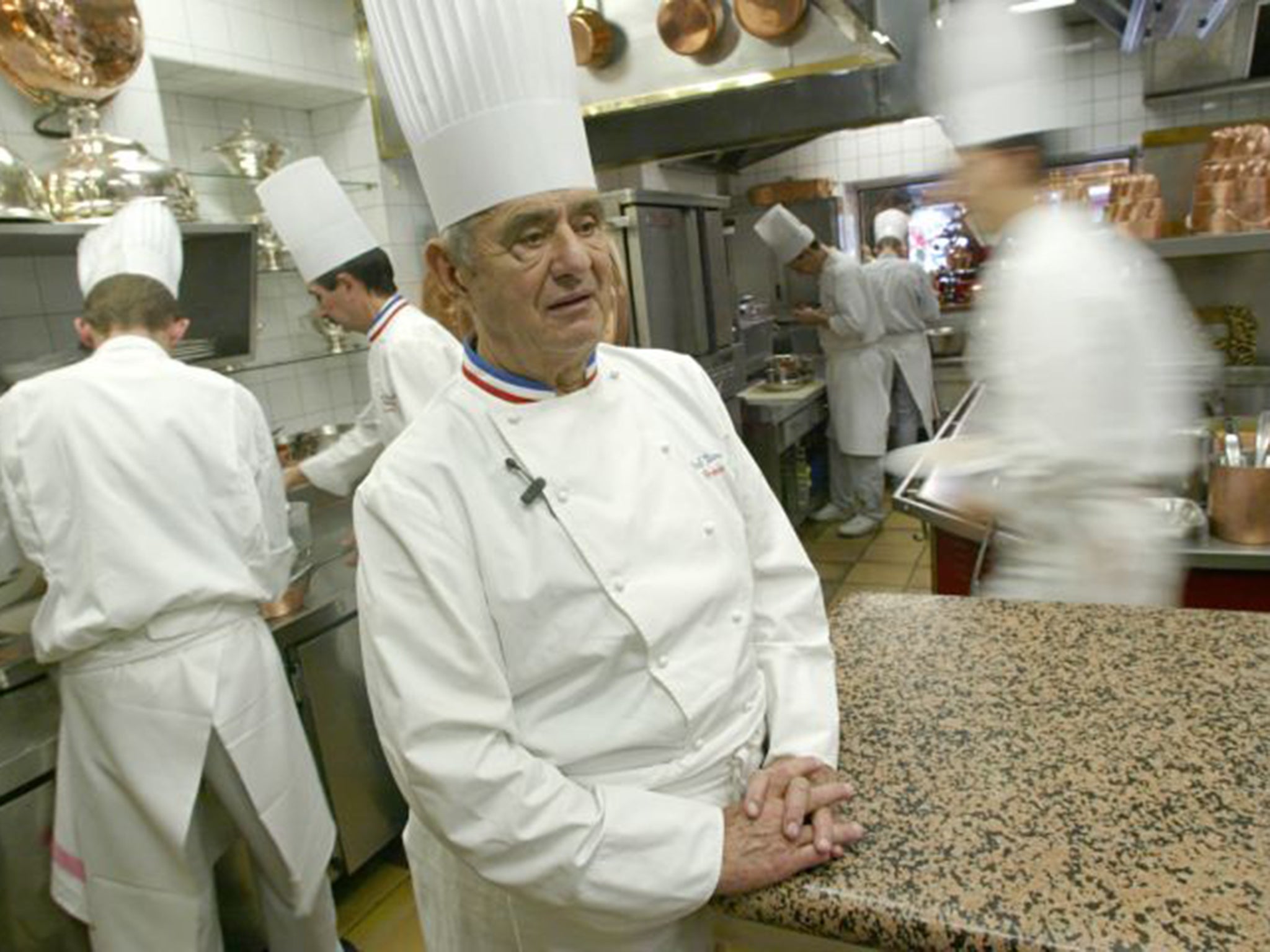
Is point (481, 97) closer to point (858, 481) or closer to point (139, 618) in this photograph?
point (139, 618)

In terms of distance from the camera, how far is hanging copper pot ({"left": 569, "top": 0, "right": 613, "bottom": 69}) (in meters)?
3.80

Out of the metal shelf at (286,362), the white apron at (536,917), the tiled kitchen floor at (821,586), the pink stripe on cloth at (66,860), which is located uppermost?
the metal shelf at (286,362)

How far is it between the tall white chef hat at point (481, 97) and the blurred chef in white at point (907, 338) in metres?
4.40

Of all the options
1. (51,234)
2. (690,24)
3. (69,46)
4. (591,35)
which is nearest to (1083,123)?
(690,24)

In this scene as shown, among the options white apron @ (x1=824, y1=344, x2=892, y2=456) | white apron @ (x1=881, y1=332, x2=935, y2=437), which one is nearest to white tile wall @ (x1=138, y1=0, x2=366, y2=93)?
white apron @ (x1=824, y1=344, x2=892, y2=456)

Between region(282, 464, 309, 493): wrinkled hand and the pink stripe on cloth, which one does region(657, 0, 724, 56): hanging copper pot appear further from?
the pink stripe on cloth

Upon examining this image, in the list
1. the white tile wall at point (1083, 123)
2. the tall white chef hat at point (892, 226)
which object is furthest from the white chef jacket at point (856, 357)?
the tall white chef hat at point (892, 226)

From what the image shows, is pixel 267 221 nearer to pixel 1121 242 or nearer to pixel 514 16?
pixel 514 16

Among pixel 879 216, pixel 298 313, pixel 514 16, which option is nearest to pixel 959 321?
pixel 879 216

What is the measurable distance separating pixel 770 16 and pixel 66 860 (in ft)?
11.6

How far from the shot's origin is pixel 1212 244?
2.21 m

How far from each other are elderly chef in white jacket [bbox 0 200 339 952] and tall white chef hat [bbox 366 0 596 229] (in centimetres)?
111

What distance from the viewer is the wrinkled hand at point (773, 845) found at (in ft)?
2.59

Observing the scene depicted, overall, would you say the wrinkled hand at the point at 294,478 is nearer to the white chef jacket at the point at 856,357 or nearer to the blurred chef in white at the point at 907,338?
the white chef jacket at the point at 856,357
